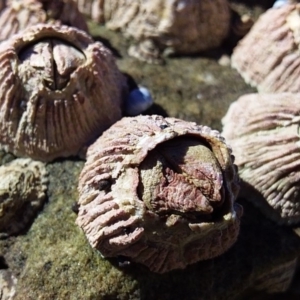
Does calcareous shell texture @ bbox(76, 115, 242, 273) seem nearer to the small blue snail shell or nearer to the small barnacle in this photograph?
the small barnacle

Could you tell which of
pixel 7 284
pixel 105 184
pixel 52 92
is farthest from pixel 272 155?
pixel 7 284

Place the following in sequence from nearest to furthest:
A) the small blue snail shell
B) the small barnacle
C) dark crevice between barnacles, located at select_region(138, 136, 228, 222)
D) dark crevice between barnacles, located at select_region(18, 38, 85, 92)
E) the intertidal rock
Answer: dark crevice between barnacles, located at select_region(138, 136, 228, 222) < the small barnacle < dark crevice between barnacles, located at select_region(18, 38, 85, 92) < the small blue snail shell < the intertidal rock

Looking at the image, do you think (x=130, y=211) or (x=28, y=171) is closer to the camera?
(x=130, y=211)

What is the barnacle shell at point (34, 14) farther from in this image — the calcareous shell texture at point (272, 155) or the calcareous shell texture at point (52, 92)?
the calcareous shell texture at point (272, 155)

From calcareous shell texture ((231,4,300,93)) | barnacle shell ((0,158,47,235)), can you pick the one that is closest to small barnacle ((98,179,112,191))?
barnacle shell ((0,158,47,235))

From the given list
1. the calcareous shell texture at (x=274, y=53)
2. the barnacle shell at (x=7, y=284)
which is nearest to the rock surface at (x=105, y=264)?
the barnacle shell at (x=7, y=284)

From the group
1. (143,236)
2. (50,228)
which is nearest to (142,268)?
(143,236)

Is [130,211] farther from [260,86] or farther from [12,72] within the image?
[260,86]

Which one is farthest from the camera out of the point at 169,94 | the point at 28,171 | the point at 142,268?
the point at 169,94
